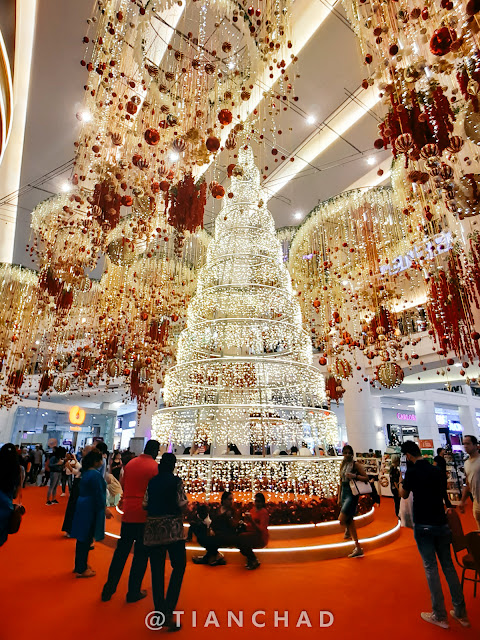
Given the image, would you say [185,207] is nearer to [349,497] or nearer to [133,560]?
[133,560]

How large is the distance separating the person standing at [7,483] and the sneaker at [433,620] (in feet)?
10.3

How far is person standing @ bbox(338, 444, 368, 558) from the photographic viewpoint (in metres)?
3.90

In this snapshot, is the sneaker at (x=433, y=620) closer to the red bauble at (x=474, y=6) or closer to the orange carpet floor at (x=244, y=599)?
the orange carpet floor at (x=244, y=599)

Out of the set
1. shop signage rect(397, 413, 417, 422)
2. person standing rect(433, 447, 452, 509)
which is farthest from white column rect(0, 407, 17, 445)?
shop signage rect(397, 413, 417, 422)

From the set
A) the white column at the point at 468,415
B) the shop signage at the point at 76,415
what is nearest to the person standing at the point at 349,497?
the shop signage at the point at 76,415

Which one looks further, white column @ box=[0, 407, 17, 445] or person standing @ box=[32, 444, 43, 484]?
white column @ box=[0, 407, 17, 445]

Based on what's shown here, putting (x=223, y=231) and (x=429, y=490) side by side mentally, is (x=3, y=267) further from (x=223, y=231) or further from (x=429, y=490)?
(x=429, y=490)

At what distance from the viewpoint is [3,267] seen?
8969mm

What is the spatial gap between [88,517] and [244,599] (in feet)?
5.34

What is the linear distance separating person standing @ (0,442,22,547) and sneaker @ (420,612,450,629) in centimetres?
313

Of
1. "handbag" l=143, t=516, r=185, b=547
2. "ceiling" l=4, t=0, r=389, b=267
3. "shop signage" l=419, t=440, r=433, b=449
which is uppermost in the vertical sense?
"ceiling" l=4, t=0, r=389, b=267

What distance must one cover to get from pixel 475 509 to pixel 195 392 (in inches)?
170

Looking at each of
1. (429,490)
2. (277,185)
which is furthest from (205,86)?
(429,490)

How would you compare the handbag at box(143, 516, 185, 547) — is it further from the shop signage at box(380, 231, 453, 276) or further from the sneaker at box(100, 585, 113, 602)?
the shop signage at box(380, 231, 453, 276)
